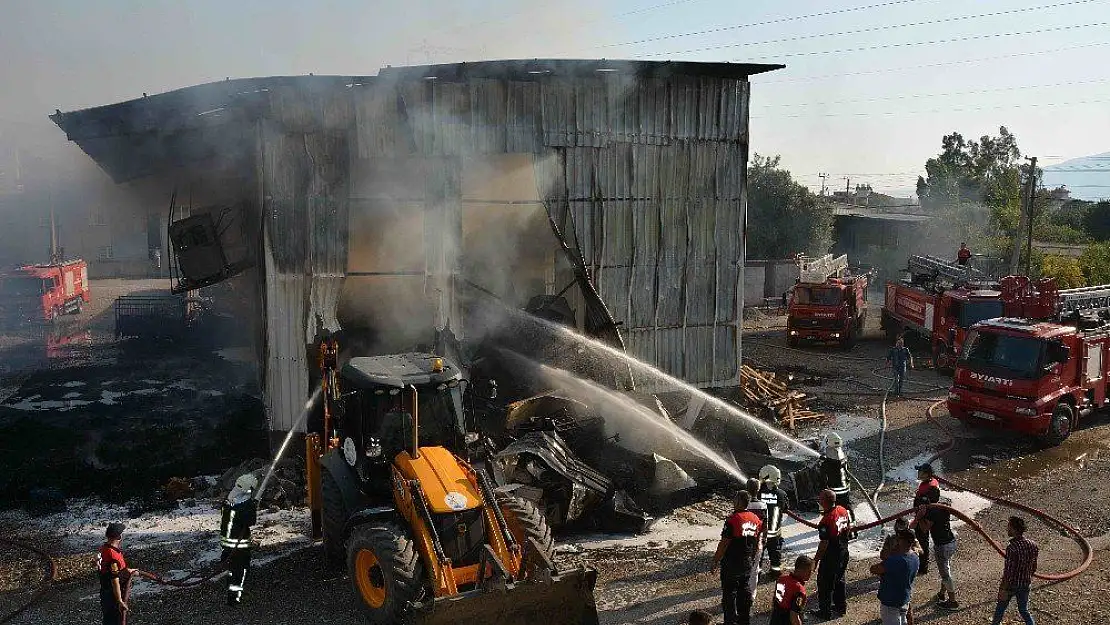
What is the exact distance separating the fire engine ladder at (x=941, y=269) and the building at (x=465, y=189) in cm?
1160

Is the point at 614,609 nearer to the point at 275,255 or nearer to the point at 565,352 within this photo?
the point at 565,352

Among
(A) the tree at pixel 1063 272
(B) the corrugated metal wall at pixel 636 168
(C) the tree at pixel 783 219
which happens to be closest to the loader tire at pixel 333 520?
(B) the corrugated metal wall at pixel 636 168

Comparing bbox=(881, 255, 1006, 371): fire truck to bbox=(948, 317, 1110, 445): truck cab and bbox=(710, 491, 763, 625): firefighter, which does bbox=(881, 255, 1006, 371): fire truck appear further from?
bbox=(710, 491, 763, 625): firefighter

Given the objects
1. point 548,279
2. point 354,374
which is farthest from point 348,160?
point 354,374

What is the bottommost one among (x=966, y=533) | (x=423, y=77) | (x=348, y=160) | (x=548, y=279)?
(x=966, y=533)

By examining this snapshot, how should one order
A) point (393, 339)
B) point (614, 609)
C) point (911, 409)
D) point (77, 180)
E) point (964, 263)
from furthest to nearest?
point (964, 263), point (77, 180), point (911, 409), point (393, 339), point (614, 609)

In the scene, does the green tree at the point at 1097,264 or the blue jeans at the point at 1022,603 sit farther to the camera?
the green tree at the point at 1097,264

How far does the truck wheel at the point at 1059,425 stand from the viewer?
15812 mm

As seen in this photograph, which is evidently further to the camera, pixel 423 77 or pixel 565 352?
pixel 565 352

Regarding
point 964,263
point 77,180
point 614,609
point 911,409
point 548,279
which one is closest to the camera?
point 614,609

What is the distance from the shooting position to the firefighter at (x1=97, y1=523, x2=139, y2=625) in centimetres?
788

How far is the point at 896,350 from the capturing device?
65.2ft

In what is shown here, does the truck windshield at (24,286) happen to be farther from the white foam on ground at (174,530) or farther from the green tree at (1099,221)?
the green tree at (1099,221)

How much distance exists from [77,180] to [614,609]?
18610mm
